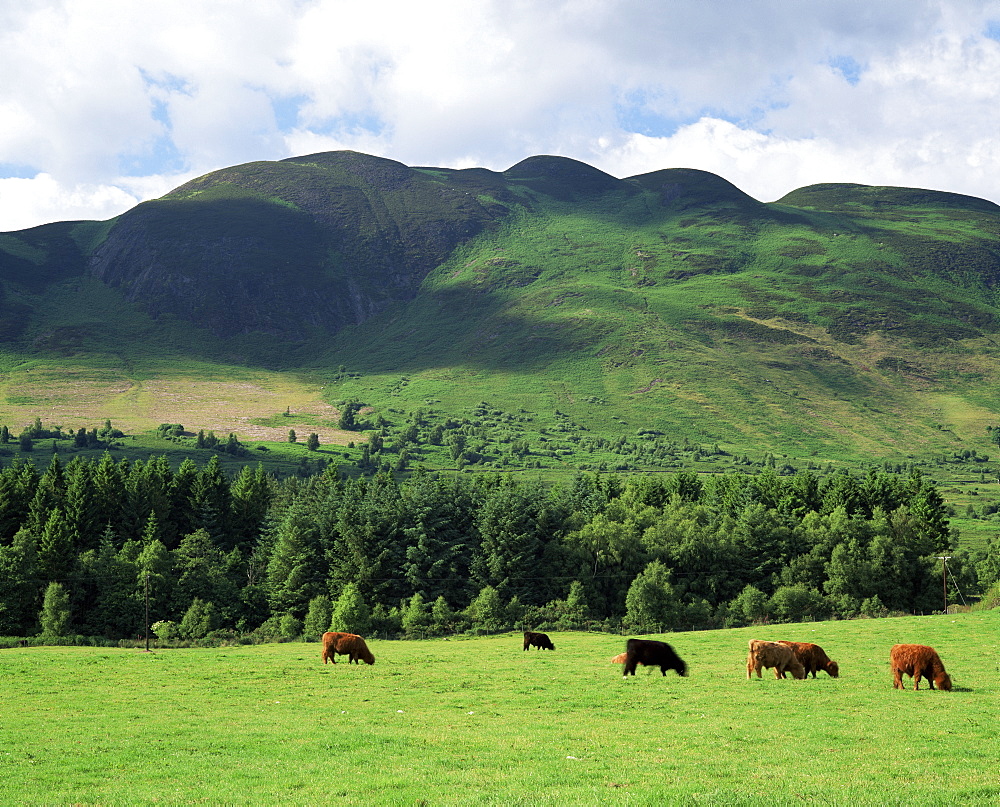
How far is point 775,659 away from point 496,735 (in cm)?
1688

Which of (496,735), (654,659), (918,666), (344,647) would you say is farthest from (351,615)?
(496,735)

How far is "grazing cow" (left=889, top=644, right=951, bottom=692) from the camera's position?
32.2 meters

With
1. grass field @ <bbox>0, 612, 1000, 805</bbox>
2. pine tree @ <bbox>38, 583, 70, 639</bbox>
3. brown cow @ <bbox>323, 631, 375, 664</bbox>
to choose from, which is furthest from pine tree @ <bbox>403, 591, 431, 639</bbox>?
grass field @ <bbox>0, 612, 1000, 805</bbox>

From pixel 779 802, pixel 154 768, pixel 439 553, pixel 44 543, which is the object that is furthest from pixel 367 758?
pixel 44 543

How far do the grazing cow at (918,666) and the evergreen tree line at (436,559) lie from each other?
6657cm

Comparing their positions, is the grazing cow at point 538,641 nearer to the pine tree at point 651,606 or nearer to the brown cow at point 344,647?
the brown cow at point 344,647

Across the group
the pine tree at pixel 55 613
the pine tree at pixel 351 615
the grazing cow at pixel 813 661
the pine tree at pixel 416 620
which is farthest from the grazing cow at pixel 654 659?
the pine tree at pixel 55 613

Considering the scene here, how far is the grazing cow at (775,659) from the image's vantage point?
3653 centimetres

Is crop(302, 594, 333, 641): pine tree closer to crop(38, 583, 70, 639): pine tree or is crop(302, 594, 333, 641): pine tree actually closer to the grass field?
crop(38, 583, 70, 639): pine tree

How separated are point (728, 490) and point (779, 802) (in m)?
120

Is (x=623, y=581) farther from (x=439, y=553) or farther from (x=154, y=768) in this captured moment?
(x=154, y=768)

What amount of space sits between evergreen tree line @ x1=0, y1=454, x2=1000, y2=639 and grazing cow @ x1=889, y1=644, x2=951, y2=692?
6657 cm

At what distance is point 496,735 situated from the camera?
25.0 metres

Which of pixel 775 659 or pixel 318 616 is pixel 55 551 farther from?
pixel 775 659
